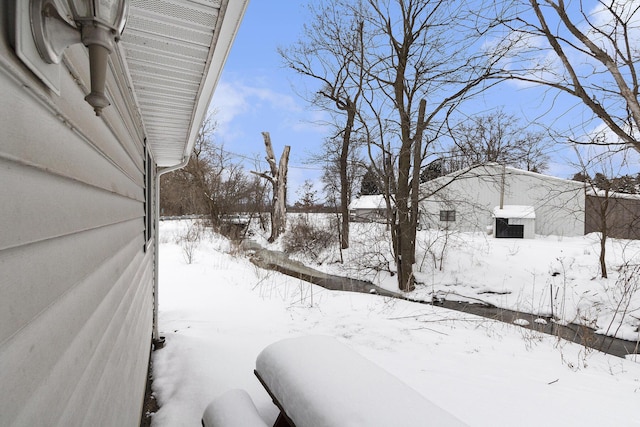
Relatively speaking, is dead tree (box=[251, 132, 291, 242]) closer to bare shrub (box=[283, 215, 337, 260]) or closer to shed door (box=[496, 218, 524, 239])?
bare shrub (box=[283, 215, 337, 260])

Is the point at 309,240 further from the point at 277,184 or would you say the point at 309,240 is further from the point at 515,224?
the point at 515,224

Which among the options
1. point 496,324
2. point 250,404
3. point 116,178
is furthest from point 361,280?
point 116,178

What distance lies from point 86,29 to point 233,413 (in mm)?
2044

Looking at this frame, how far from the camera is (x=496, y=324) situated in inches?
231

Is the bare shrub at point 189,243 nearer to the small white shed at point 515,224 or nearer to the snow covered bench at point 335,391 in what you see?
the snow covered bench at point 335,391

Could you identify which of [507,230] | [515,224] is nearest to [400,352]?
[507,230]

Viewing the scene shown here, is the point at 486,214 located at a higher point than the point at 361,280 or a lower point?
higher

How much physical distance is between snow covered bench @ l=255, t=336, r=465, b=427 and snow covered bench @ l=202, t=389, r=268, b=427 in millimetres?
158

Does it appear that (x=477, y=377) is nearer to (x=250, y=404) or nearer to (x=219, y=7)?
(x=250, y=404)

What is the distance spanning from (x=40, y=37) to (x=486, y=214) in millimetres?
20723

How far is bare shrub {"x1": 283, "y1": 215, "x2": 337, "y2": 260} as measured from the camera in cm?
1558

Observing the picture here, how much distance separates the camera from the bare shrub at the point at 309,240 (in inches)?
613

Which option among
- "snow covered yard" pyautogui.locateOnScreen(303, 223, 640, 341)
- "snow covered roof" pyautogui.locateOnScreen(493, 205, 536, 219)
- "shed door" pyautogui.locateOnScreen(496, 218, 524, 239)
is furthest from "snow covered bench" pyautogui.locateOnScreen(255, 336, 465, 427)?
"shed door" pyautogui.locateOnScreen(496, 218, 524, 239)

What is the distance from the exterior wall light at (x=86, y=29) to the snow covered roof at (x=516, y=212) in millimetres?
18464
